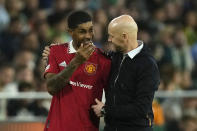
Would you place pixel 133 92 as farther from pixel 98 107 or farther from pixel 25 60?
pixel 25 60

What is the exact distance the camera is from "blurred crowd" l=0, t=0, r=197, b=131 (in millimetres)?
10188

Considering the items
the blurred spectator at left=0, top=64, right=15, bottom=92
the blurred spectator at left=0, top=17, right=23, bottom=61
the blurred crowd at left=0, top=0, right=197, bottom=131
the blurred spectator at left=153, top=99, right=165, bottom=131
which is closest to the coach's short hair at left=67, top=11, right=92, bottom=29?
the blurred crowd at left=0, top=0, right=197, bottom=131

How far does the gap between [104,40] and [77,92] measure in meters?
6.40

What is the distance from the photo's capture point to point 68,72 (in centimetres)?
573

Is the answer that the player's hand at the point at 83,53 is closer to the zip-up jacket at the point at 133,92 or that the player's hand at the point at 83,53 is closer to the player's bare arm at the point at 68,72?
the player's bare arm at the point at 68,72

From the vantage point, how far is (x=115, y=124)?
5.99 meters

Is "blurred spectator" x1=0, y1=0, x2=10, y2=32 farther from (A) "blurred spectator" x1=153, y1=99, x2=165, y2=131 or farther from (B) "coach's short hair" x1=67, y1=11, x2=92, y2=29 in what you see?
(B) "coach's short hair" x1=67, y1=11, x2=92, y2=29

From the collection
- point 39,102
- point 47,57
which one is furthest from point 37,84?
point 47,57

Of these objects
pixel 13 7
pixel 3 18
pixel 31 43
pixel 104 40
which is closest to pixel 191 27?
pixel 104 40

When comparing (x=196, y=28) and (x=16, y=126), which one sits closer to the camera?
(x=16, y=126)

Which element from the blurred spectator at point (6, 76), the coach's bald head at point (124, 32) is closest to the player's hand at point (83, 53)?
the coach's bald head at point (124, 32)

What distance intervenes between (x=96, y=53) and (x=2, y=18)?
251 inches

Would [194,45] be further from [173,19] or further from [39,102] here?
[39,102]

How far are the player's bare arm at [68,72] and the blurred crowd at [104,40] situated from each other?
3316mm
